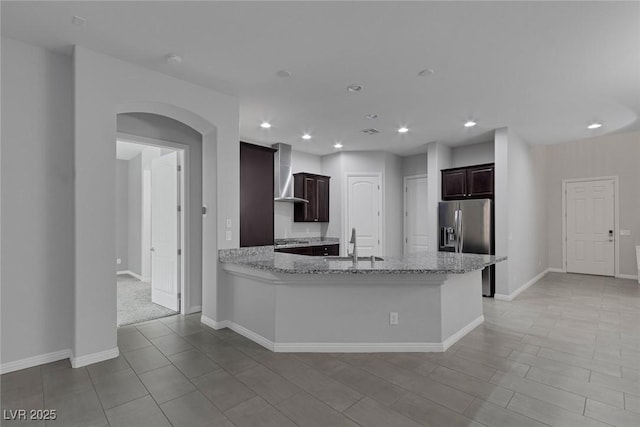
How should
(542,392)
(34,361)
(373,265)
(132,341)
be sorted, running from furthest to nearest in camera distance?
(132,341)
(373,265)
(34,361)
(542,392)

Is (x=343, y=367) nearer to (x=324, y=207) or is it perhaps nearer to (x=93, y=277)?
(x=93, y=277)

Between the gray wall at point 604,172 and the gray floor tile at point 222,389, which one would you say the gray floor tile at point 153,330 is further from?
the gray wall at point 604,172

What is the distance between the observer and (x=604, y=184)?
7.18 m

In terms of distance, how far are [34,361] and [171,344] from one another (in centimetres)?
107

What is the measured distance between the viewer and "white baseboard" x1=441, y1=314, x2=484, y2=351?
10.4ft

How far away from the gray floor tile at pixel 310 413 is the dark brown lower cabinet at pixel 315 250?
3.53m

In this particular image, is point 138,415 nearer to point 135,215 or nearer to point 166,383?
point 166,383

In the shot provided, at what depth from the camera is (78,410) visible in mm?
2164

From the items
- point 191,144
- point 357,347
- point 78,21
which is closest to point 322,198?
point 191,144

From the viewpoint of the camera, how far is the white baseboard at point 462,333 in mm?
3173

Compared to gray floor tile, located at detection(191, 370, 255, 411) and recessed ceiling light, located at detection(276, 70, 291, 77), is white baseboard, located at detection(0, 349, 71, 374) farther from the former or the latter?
recessed ceiling light, located at detection(276, 70, 291, 77)

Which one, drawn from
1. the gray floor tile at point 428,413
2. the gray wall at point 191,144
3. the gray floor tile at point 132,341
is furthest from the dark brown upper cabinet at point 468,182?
the gray floor tile at point 132,341

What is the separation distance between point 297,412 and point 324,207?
5.07 m

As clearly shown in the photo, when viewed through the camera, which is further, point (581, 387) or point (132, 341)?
point (132, 341)
